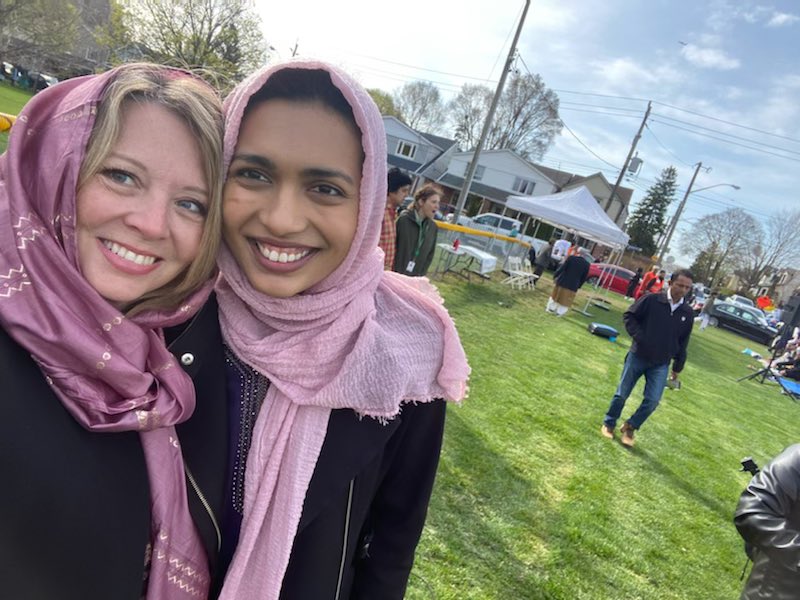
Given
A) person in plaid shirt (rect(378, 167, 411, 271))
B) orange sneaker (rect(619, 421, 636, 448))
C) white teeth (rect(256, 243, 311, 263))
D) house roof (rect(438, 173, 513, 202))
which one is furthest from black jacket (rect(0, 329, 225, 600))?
house roof (rect(438, 173, 513, 202))

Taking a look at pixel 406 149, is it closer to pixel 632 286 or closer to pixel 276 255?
pixel 632 286

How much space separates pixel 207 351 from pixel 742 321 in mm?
28766

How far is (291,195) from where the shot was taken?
1.07 metres

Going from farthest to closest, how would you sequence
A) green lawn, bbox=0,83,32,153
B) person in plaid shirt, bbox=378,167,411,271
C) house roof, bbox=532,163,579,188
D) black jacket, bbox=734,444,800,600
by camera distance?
1. house roof, bbox=532,163,579,188
2. green lawn, bbox=0,83,32,153
3. person in plaid shirt, bbox=378,167,411,271
4. black jacket, bbox=734,444,800,600

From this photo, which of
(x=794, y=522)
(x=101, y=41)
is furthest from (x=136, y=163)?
(x=101, y=41)

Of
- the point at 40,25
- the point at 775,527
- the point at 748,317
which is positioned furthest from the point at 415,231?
the point at 748,317

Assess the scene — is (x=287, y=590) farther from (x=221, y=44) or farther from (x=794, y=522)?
(x=221, y=44)

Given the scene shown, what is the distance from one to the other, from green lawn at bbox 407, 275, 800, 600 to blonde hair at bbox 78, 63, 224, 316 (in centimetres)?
245

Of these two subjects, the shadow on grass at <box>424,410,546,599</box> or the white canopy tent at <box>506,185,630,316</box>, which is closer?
the shadow on grass at <box>424,410,546,599</box>

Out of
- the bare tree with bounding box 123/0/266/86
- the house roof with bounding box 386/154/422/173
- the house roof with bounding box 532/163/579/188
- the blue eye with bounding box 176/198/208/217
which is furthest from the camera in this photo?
the house roof with bounding box 532/163/579/188

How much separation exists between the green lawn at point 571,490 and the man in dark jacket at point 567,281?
3.50m

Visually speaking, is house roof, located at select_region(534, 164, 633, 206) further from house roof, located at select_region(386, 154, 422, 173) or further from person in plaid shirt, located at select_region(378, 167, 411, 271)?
person in plaid shirt, located at select_region(378, 167, 411, 271)

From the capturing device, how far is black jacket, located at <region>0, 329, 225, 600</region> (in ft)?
2.50

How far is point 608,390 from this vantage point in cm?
750
